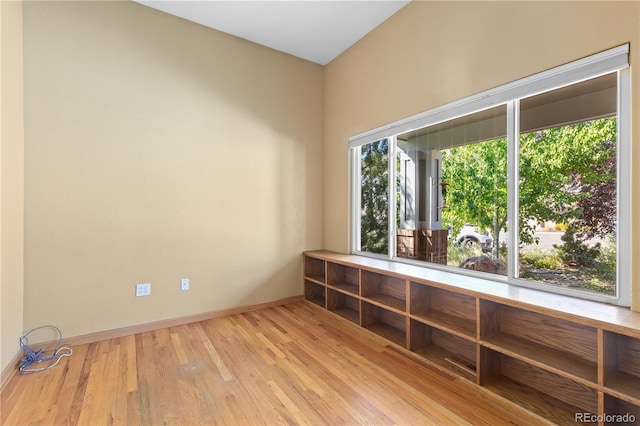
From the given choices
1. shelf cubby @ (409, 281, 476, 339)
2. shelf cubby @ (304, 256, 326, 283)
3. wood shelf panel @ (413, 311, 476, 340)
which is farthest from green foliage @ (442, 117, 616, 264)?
shelf cubby @ (304, 256, 326, 283)

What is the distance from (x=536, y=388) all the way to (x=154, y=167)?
345 cm

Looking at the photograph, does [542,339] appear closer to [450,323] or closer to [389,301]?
[450,323]

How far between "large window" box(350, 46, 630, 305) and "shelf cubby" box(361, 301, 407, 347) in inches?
22.8

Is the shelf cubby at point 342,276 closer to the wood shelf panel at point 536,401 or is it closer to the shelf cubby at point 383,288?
the shelf cubby at point 383,288

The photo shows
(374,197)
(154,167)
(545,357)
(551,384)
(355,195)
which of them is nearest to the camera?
(545,357)

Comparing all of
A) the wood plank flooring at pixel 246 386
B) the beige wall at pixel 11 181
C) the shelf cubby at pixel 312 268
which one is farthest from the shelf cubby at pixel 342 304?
the beige wall at pixel 11 181

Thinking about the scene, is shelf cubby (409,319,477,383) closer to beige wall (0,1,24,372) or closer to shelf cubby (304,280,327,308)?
shelf cubby (304,280,327,308)

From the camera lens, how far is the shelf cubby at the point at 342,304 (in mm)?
3195

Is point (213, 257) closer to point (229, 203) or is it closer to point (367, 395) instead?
point (229, 203)

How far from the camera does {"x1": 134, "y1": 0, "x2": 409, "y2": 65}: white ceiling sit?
274 centimetres

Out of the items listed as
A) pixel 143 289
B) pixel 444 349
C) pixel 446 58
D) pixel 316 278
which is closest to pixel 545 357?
pixel 444 349

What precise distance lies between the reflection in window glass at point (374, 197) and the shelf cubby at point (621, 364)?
1864mm

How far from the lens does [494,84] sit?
2094 millimetres

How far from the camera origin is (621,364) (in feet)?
4.95
